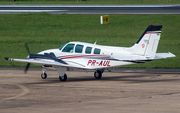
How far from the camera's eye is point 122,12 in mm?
56031

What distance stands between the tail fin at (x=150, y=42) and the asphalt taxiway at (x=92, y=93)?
197cm

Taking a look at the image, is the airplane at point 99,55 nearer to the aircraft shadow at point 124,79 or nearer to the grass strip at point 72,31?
the aircraft shadow at point 124,79

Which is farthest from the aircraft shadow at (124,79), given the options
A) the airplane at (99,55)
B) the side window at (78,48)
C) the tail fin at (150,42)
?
the tail fin at (150,42)

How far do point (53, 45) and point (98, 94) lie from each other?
73.2 ft

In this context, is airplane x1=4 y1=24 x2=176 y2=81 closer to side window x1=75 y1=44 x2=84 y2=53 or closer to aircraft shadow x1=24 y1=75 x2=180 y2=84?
side window x1=75 y1=44 x2=84 y2=53

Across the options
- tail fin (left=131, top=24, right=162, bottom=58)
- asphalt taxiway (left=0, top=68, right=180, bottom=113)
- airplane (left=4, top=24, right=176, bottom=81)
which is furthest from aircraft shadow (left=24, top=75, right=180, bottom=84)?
tail fin (left=131, top=24, right=162, bottom=58)

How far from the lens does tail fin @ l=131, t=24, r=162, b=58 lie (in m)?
19.4

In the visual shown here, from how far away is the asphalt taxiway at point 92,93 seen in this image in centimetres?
1395

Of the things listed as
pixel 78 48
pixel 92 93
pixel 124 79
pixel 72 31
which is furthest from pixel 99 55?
pixel 72 31

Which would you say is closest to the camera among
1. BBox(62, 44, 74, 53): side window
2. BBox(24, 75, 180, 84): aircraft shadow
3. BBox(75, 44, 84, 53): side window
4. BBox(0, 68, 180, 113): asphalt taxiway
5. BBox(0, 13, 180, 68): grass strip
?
BBox(0, 68, 180, 113): asphalt taxiway

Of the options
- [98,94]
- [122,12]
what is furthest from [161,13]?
[98,94]

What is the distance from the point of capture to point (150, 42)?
19.5 m

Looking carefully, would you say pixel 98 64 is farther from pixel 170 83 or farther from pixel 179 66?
pixel 179 66

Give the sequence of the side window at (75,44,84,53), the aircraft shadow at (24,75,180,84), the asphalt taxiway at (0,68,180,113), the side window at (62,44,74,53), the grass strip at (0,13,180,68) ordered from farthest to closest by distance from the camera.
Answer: the grass strip at (0,13,180,68) < the side window at (62,44,74,53) < the side window at (75,44,84,53) < the aircraft shadow at (24,75,180,84) < the asphalt taxiway at (0,68,180,113)
